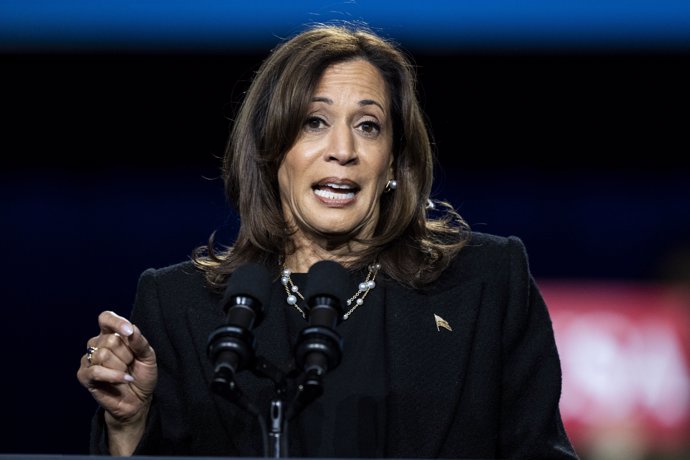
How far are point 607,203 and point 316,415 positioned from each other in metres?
2.59

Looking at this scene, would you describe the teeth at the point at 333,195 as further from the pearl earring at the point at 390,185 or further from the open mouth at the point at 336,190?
the pearl earring at the point at 390,185

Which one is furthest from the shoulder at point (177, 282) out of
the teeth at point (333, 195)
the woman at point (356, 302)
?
the teeth at point (333, 195)

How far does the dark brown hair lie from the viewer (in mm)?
2162

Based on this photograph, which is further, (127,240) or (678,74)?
(127,240)

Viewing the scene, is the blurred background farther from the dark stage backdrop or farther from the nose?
the nose

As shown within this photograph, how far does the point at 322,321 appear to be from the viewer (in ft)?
4.75

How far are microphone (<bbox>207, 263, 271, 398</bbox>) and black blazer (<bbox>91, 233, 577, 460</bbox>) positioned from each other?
53 cm

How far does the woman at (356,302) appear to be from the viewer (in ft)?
6.54

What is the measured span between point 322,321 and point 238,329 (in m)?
0.11

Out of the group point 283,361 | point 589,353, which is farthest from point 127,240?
point 283,361

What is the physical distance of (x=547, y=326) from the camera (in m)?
2.11

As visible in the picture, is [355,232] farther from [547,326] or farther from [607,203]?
[607,203]

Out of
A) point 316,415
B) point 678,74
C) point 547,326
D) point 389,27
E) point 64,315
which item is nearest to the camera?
point 316,415

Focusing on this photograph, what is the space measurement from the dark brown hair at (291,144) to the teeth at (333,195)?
0.37 ft
